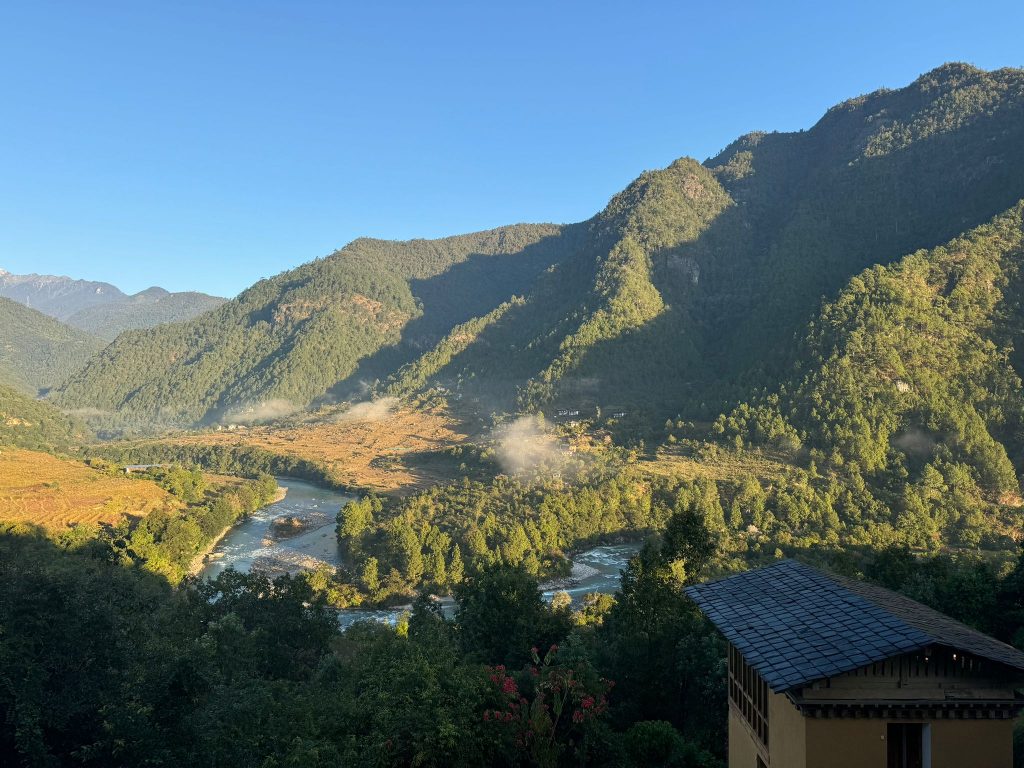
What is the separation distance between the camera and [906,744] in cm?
1109

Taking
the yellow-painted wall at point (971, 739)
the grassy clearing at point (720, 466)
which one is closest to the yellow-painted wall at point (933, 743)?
the yellow-painted wall at point (971, 739)

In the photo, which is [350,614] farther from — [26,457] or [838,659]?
[26,457]

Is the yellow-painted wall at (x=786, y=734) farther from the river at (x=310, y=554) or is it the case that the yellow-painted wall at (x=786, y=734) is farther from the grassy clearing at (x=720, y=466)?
the grassy clearing at (x=720, y=466)

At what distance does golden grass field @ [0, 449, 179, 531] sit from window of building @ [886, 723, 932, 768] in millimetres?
87493

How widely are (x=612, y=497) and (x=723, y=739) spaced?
66.6m

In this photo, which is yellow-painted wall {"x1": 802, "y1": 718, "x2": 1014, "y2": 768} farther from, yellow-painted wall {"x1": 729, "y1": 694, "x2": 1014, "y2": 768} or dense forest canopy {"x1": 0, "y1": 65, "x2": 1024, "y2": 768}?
dense forest canopy {"x1": 0, "y1": 65, "x2": 1024, "y2": 768}

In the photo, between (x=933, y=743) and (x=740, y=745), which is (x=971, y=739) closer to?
(x=933, y=743)

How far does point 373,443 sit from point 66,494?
69788 mm

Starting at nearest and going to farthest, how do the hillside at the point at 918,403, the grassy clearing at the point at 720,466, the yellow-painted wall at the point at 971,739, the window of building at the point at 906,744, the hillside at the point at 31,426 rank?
the yellow-painted wall at the point at 971,739 < the window of building at the point at 906,744 < the hillside at the point at 918,403 < the grassy clearing at the point at 720,466 < the hillside at the point at 31,426

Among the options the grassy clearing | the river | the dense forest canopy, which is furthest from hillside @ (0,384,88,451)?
the grassy clearing

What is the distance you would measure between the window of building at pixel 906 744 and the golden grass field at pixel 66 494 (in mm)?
87493

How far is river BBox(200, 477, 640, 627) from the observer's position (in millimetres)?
67500

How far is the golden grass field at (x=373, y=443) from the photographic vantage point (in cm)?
12375

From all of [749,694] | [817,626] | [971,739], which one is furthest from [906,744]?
[749,694]
